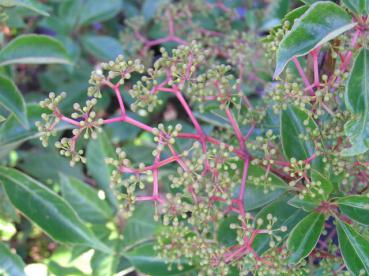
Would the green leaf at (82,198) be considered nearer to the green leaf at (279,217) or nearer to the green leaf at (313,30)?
the green leaf at (279,217)

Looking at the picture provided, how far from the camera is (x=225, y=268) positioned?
109cm

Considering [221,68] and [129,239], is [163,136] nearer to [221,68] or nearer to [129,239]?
[221,68]

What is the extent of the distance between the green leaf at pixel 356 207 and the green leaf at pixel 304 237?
60 millimetres

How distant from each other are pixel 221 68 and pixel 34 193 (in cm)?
59

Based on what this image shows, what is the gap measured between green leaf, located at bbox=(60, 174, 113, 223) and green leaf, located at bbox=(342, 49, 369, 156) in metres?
0.82

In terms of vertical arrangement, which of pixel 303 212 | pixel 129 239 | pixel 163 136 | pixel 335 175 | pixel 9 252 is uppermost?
pixel 163 136

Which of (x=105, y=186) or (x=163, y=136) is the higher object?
(x=163, y=136)

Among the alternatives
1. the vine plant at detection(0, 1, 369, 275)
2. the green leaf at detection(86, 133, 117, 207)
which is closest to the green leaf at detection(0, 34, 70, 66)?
the green leaf at detection(86, 133, 117, 207)

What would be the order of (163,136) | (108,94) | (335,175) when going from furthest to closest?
(108,94), (335,175), (163,136)

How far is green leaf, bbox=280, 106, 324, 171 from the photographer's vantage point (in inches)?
46.4

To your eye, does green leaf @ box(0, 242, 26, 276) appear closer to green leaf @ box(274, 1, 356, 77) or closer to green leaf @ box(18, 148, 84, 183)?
green leaf @ box(18, 148, 84, 183)

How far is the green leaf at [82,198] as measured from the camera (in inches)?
63.0

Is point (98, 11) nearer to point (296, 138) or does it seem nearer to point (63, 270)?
point (63, 270)

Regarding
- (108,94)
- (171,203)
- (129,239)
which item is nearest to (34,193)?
(129,239)
